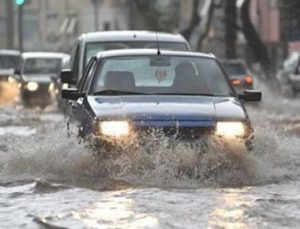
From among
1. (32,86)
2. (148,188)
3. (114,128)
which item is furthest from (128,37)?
(32,86)

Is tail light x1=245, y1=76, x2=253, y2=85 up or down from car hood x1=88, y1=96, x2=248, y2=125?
down

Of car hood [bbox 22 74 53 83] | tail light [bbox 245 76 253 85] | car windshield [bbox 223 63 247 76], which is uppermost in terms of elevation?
car windshield [bbox 223 63 247 76]

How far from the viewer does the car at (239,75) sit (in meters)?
24.3

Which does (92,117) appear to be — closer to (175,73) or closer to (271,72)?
(175,73)

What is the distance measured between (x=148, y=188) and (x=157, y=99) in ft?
4.04

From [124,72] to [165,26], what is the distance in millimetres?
32173

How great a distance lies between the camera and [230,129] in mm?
9312

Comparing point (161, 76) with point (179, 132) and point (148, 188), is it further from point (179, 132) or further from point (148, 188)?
point (148, 188)

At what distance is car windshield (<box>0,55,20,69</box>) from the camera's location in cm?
2873

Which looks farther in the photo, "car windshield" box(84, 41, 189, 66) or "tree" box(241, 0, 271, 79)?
"tree" box(241, 0, 271, 79)

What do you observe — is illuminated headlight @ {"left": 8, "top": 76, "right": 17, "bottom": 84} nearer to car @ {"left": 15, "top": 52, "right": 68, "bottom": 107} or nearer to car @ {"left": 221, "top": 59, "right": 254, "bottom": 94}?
car @ {"left": 15, "top": 52, "right": 68, "bottom": 107}

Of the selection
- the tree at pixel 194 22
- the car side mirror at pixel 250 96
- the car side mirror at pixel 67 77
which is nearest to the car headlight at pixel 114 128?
the car side mirror at pixel 250 96

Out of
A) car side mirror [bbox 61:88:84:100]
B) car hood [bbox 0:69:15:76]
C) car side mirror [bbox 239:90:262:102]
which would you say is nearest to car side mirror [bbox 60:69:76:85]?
car side mirror [bbox 61:88:84:100]

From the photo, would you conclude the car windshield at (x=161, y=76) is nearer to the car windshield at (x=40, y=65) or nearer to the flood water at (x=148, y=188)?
the flood water at (x=148, y=188)
